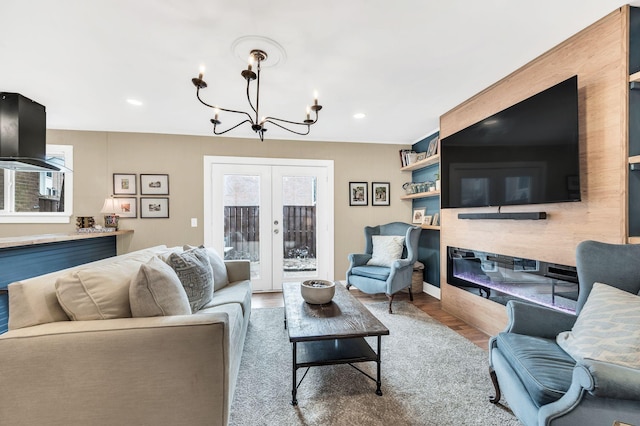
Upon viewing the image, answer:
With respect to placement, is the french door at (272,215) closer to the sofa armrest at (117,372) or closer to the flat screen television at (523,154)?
the flat screen television at (523,154)

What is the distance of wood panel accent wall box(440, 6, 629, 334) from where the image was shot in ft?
5.56

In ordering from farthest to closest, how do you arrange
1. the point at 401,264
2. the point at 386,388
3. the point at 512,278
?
the point at 401,264 < the point at 512,278 < the point at 386,388

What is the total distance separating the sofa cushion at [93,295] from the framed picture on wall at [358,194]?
3.51 meters

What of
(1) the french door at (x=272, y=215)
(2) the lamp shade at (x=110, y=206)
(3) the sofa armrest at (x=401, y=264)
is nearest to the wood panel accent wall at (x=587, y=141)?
(3) the sofa armrest at (x=401, y=264)

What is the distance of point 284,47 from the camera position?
6.58 feet

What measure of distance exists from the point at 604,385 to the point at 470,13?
1.97 m

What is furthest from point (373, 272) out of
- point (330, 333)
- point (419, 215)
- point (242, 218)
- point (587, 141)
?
point (587, 141)

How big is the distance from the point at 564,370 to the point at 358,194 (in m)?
3.46

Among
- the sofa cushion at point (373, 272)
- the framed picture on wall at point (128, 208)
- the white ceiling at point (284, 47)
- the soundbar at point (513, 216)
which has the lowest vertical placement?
the sofa cushion at point (373, 272)

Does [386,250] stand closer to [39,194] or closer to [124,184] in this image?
[124,184]

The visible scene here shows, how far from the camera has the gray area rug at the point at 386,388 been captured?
1603mm

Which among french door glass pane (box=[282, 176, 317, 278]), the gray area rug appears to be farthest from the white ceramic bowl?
french door glass pane (box=[282, 176, 317, 278])

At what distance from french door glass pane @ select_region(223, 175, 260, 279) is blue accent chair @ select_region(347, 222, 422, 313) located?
153cm

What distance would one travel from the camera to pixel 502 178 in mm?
2434
